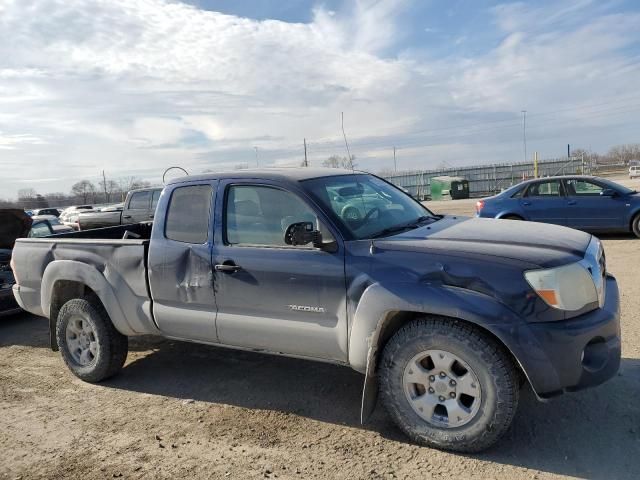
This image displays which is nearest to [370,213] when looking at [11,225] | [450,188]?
[11,225]

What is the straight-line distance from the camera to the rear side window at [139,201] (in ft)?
46.5

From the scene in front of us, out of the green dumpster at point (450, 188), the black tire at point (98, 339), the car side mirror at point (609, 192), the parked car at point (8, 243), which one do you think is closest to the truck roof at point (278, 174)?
the black tire at point (98, 339)

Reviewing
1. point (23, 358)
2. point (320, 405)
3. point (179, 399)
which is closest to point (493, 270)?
point (320, 405)

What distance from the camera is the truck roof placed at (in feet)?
13.6

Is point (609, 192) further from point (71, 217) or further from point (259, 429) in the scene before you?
point (71, 217)

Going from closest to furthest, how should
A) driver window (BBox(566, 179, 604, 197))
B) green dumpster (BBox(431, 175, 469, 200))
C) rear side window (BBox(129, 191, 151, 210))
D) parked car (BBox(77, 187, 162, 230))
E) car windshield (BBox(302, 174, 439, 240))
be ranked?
1. car windshield (BBox(302, 174, 439, 240))
2. driver window (BBox(566, 179, 604, 197))
3. parked car (BBox(77, 187, 162, 230))
4. rear side window (BBox(129, 191, 151, 210))
5. green dumpster (BBox(431, 175, 469, 200))

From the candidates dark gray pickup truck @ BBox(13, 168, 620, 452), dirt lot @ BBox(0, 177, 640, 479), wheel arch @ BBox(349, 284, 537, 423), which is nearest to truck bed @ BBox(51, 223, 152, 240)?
dark gray pickup truck @ BBox(13, 168, 620, 452)

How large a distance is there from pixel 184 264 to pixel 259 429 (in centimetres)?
143

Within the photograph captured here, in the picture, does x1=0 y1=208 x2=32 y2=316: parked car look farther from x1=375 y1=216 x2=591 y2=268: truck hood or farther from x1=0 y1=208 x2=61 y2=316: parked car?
x1=375 y1=216 x2=591 y2=268: truck hood

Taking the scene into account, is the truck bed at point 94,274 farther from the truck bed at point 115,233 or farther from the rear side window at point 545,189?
the rear side window at point 545,189

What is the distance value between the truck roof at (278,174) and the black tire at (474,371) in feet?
4.88

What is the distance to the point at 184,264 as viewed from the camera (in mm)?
4324

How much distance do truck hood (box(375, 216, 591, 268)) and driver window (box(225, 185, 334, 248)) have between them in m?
0.74

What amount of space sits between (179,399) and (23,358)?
8.43 ft
